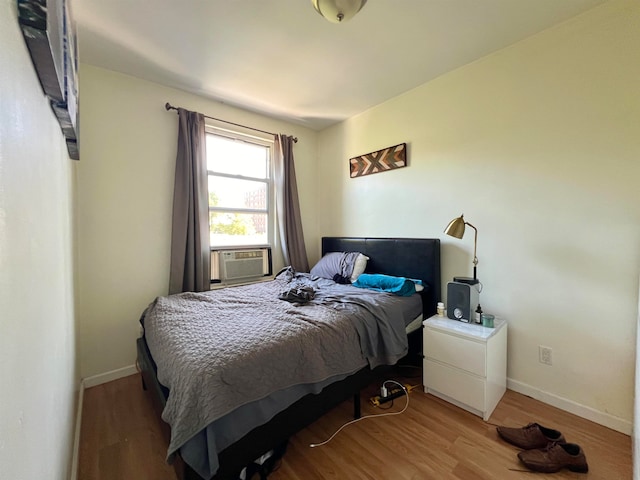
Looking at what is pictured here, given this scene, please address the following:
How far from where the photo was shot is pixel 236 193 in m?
3.14

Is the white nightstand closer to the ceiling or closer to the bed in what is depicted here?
the bed

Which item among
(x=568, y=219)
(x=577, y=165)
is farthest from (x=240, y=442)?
(x=577, y=165)

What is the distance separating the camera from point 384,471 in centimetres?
140

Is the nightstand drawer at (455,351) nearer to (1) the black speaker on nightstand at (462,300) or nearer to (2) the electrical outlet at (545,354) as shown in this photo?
(1) the black speaker on nightstand at (462,300)

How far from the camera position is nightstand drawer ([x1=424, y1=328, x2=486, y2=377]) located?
1767 mm

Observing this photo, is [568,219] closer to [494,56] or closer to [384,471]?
[494,56]

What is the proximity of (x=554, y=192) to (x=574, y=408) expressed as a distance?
152 centimetres

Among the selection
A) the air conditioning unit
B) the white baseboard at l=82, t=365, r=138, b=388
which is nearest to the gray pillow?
the air conditioning unit

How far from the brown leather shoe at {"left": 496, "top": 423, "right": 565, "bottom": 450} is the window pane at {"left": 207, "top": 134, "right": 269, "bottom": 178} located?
3.27 m

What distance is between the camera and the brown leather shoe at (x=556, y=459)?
138cm

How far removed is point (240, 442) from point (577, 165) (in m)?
2.66

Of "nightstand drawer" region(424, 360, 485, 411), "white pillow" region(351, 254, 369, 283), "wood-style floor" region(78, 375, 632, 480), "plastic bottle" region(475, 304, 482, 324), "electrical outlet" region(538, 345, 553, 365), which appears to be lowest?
"wood-style floor" region(78, 375, 632, 480)

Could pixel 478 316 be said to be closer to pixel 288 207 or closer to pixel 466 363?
pixel 466 363

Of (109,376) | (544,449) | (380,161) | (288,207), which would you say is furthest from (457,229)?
(109,376)
